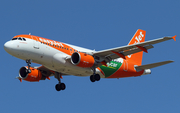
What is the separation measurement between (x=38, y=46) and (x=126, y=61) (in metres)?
13.2

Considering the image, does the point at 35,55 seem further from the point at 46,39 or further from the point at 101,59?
the point at 101,59

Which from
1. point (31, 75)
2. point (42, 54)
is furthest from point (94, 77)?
point (31, 75)

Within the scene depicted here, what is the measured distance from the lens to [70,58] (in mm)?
37344

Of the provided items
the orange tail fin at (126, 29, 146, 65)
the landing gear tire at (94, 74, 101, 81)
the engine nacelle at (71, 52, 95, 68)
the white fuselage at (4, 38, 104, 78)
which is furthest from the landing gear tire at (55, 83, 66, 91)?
the orange tail fin at (126, 29, 146, 65)

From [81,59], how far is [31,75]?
27.8ft

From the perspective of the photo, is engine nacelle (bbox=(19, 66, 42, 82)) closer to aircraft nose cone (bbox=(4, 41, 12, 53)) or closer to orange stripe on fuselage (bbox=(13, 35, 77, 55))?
orange stripe on fuselage (bbox=(13, 35, 77, 55))

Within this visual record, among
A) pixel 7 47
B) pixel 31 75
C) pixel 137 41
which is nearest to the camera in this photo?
pixel 7 47

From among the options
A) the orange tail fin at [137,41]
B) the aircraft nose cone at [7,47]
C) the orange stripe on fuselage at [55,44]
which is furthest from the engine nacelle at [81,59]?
the orange tail fin at [137,41]

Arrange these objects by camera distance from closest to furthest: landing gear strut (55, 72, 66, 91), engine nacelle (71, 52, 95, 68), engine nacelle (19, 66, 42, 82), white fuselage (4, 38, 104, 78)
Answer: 1. white fuselage (4, 38, 104, 78)
2. engine nacelle (71, 52, 95, 68)
3. engine nacelle (19, 66, 42, 82)
4. landing gear strut (55, 72, 66, 91)

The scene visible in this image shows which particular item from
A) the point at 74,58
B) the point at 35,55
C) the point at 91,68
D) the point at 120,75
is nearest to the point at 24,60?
the point at 35,55

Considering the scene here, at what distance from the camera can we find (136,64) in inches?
1783

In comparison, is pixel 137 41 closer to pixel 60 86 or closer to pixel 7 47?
pixel 60 86

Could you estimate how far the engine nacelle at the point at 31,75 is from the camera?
4175 centimetres

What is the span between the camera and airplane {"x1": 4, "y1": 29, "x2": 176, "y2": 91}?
116ft
